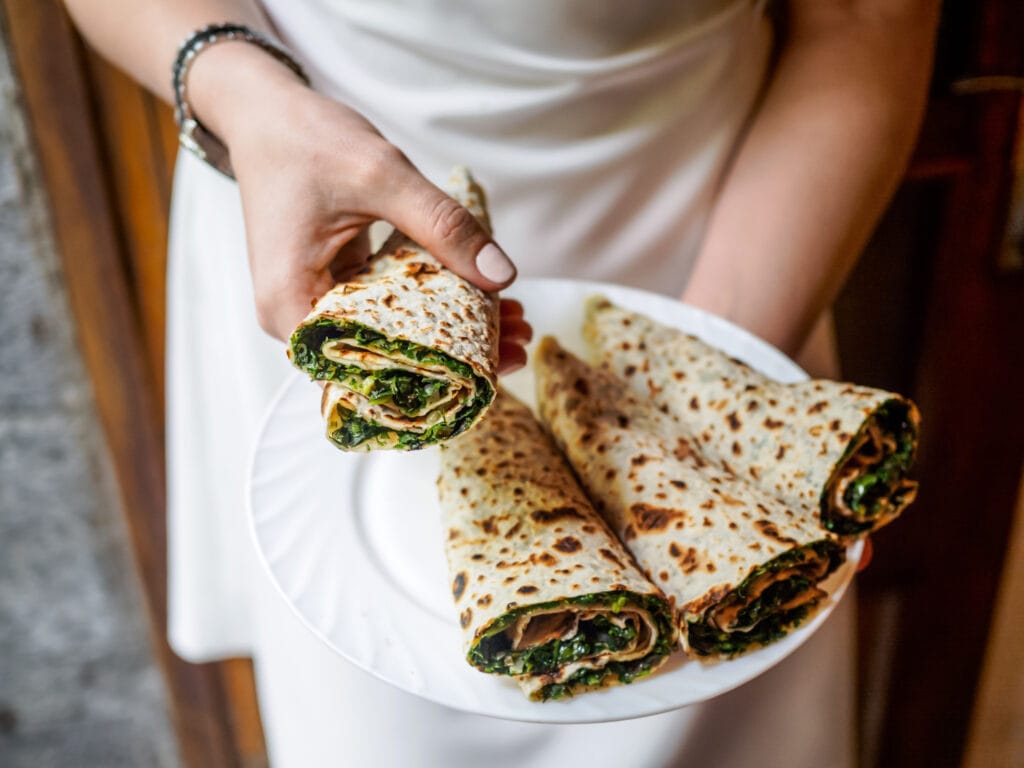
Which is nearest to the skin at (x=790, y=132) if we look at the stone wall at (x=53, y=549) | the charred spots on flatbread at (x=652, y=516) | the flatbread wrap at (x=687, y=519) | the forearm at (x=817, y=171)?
the forearm at (x=817, y=171)

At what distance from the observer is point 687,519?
1.11 metres

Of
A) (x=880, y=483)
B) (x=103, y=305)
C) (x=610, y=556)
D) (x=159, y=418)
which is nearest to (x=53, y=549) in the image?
(x=159, y=418)

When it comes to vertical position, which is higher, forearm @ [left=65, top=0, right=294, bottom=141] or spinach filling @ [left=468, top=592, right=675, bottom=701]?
forearm @ [left=65, top=0, right=294, bottom=141]

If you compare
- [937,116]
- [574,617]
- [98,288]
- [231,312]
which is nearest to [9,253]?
[98,288]

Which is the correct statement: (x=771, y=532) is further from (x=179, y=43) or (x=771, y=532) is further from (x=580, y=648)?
(x=179, y=43)

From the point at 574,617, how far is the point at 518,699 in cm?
14

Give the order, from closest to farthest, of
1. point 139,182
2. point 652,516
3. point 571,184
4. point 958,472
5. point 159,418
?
point 652,516 → point 571,184 → point 139,182 → point 159,418 → point 958,472

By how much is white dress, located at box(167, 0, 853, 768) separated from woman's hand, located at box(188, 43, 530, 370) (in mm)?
329

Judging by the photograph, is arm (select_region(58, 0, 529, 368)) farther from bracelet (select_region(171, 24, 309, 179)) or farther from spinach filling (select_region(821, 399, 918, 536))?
spinach filling (select_region(821, 399, 918, 536))

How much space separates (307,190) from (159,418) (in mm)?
1199

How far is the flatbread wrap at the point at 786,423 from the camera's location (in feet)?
3.79

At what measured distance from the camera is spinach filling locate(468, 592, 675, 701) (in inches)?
35.9

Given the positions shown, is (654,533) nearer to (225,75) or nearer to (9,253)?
(225,75)

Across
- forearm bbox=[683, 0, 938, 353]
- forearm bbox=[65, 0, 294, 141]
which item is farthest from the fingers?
forearm bbox=[683, 0, 938, 353]
